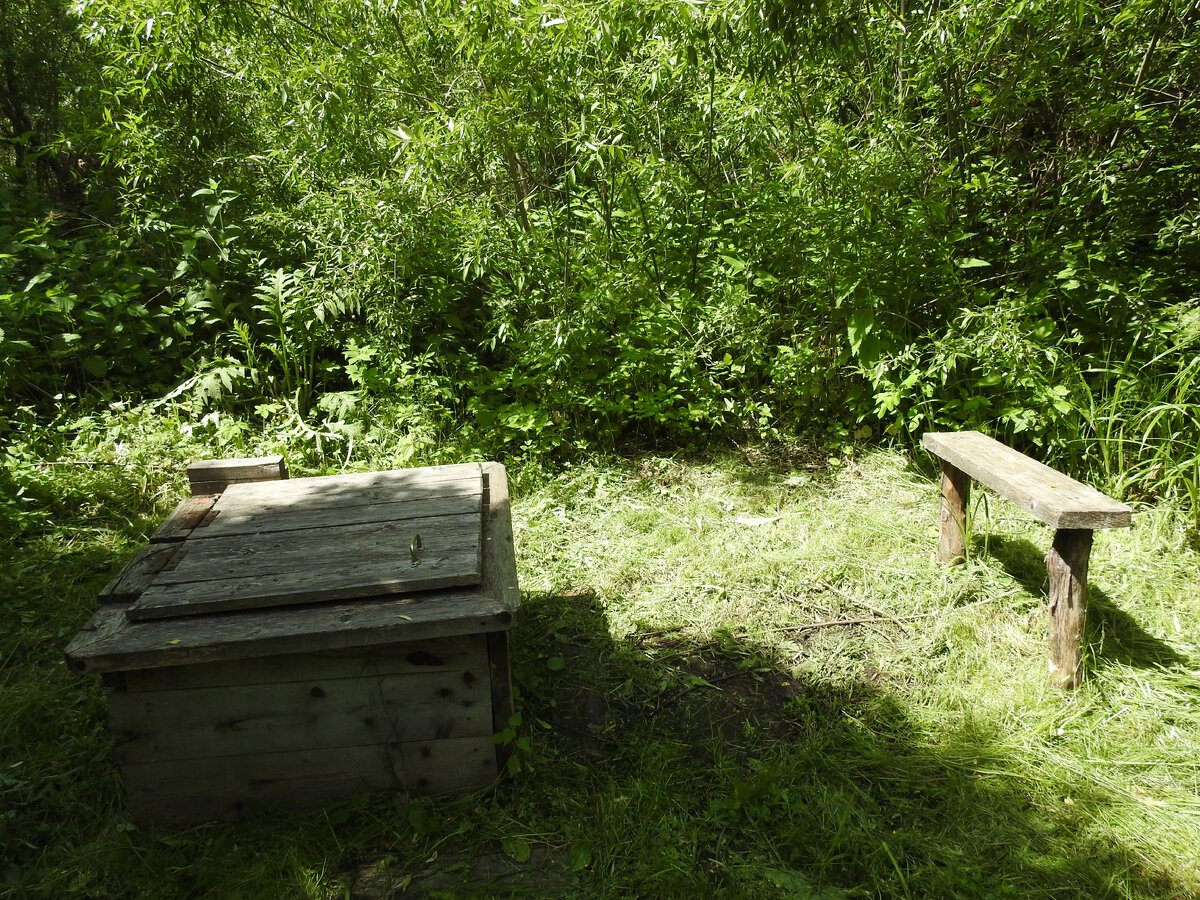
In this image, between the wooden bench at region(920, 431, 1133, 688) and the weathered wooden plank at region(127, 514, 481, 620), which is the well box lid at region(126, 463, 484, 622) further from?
the wooden bench at region(920, 431, 1133, 688)

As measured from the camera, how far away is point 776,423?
502 centimetres

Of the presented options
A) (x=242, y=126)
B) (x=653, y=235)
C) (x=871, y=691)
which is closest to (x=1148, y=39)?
(x=653, y=235)

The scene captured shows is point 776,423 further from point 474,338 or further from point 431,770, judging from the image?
point 431,770

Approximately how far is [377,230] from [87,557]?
2.21 m

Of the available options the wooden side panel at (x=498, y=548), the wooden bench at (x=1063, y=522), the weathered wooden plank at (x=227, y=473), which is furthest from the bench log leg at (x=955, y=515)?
the weathered wooden plank at (x=227, y=473)

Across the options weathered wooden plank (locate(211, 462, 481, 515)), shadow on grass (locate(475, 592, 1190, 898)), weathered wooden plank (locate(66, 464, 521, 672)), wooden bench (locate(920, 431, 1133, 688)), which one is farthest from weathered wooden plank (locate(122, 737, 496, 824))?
wooden bench (locate(920, 431, 1133, 688))

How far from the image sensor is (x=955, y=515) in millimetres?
3336

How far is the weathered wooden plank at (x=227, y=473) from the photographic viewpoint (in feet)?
9.62

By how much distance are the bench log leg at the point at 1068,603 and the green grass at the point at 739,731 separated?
8cm

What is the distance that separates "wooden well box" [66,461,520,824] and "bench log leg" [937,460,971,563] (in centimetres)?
220

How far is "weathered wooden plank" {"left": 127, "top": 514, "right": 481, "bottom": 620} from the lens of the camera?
1986 mm

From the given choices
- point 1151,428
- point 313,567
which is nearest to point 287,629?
point 313,567

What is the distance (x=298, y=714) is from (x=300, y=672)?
13cm

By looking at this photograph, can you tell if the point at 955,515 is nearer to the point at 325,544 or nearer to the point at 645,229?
the point at 645,229
